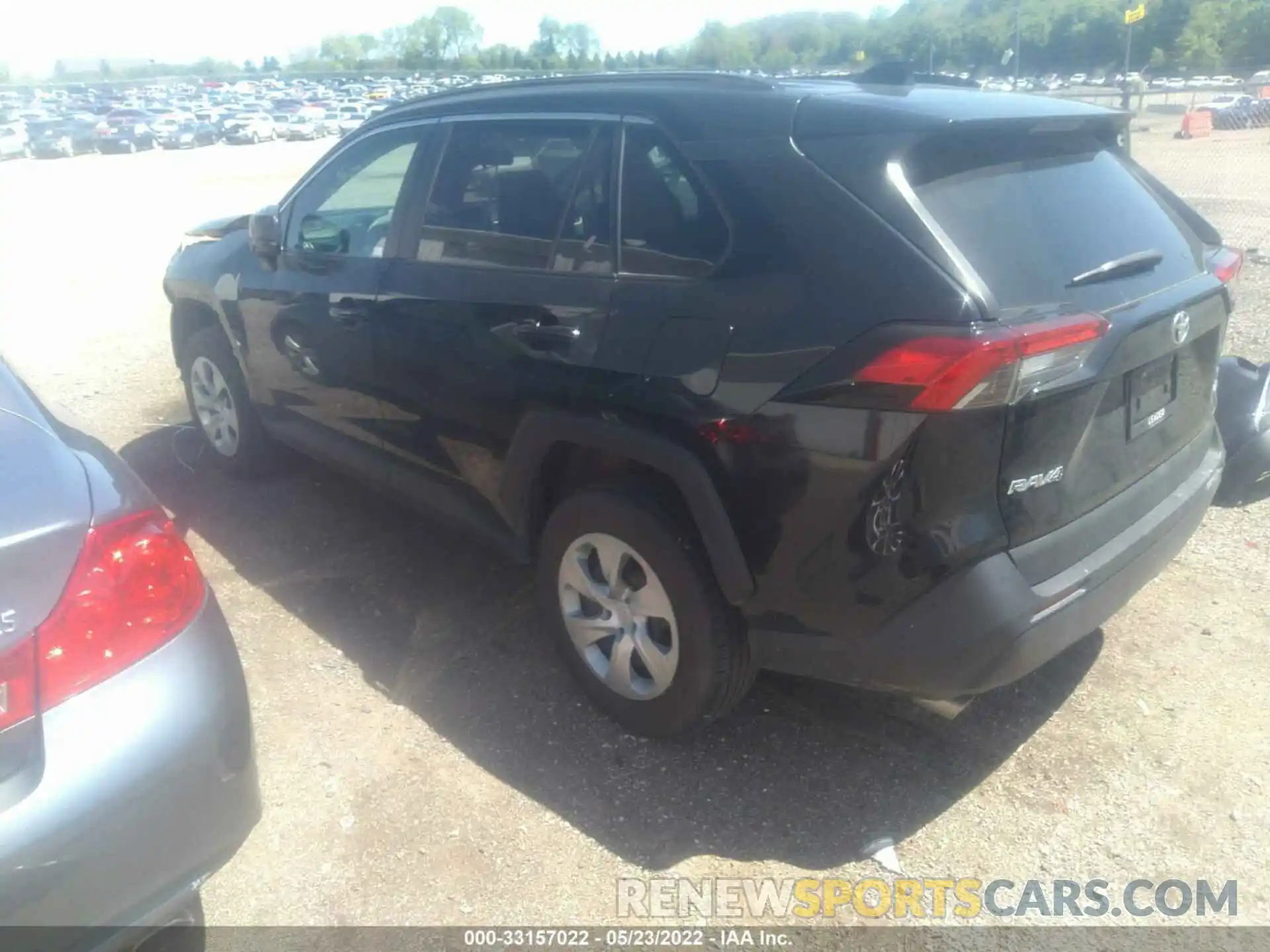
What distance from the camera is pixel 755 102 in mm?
2857

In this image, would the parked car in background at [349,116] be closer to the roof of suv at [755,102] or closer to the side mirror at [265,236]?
the side mirror at [265,236]

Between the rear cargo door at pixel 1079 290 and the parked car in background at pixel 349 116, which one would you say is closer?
the rear cargo door at pixel 1079 290

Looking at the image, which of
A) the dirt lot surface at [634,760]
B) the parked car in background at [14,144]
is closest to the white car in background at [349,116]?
the parked car in background at [14,144]

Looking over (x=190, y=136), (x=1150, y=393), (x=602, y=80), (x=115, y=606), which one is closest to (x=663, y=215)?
(x=602, y=80)

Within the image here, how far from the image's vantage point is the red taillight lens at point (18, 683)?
74.1 inches

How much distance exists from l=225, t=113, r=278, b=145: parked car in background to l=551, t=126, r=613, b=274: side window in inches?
2002

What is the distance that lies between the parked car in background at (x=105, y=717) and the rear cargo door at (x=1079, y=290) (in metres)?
1.84

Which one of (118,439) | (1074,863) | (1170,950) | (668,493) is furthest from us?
(118,439)

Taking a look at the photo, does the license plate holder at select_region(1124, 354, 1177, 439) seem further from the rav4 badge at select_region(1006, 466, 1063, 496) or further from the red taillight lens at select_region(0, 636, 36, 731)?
the red taillight lens at select_region(0, 636, 36, 731)

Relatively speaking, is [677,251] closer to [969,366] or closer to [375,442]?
[969,366]

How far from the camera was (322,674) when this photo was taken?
363 centimetres

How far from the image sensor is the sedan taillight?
191cm

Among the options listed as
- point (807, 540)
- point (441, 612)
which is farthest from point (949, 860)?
point (441, 612)

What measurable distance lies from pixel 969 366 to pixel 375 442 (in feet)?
8.26
